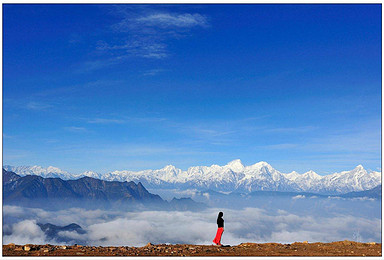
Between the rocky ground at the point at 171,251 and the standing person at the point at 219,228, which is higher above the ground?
the standing person at the point at 219,228

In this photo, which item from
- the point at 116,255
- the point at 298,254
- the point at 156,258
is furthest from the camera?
the point at 298,254

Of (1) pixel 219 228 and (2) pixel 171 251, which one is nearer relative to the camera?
(2) pixel 171 251

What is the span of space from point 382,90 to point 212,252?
23059 mm

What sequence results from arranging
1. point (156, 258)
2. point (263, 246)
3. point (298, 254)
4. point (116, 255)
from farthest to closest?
1. point (263, 246)
2. point (298, 254)
3. point (116, 255)
4. point (156, 258)

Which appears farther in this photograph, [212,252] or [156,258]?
[212,252]

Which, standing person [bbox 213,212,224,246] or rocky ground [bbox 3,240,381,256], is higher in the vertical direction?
standing person [bbox 213,212,224,246]

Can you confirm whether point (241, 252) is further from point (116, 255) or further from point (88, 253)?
point (88, 253)

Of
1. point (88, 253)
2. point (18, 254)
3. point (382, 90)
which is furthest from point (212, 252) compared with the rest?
point (382, 90)

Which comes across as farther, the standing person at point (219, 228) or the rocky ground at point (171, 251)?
the standing person at point (219, 228)

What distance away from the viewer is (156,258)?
82.1 feet

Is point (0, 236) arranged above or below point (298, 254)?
above

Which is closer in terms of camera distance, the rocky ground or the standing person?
the rocky ground

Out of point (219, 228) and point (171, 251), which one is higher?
point (219, 228)

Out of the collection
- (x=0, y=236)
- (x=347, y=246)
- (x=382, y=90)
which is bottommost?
(x=347, y=246)
